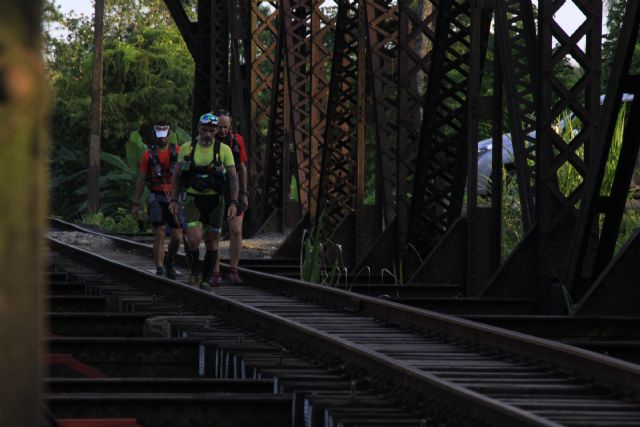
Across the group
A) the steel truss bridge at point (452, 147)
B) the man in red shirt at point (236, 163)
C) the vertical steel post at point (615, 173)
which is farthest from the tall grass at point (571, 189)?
the man in red shirt at point (236, 163)

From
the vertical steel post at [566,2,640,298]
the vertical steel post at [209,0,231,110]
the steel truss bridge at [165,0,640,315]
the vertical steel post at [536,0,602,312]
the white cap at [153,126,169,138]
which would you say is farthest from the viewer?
the vertical steel post at [209,0,231,110]

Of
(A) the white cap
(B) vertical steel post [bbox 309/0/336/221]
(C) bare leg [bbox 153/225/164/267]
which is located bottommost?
(C) bare leg [bbox 153/225/164/267]

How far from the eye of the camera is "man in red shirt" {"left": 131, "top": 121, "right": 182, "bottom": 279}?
46.2 feet

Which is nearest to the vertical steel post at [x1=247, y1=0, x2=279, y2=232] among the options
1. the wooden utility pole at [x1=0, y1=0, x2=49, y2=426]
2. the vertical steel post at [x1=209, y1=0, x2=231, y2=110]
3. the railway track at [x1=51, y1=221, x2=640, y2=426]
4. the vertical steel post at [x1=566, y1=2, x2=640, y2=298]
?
the vertical steel post at [x1=209, y1=0, x2=231, y2=110]

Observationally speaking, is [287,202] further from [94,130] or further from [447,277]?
[94,130]

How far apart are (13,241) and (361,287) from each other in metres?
14.2

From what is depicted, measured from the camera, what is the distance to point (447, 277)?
48.1 feet

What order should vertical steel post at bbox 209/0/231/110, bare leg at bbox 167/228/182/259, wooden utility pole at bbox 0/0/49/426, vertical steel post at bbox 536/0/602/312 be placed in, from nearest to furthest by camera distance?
1. wooden utility pole at bbox 0/0/49/426
2. vertical steel post at bbox 536/0/602/312
3. bare leg at bbox 167/228/182/259
4. vertical steel post at bbox 209/0/231/110

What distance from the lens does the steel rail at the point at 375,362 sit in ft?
16.8

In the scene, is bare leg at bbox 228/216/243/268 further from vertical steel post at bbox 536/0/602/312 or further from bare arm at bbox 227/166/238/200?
vertical steel post at bbox 536/0/602/312

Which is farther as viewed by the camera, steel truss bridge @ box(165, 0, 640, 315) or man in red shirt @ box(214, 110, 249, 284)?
man in red shirt @ box(214, 110, 249, 284)

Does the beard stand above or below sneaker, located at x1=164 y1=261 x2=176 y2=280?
above

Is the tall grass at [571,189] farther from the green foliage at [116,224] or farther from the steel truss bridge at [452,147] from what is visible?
the green foliage at [116,224]

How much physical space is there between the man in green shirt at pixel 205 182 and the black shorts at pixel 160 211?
1451 millimetres
